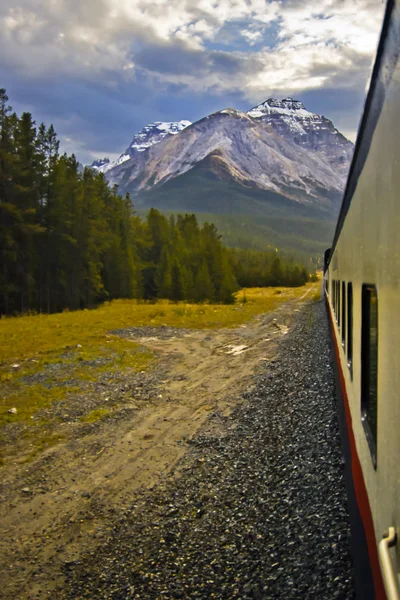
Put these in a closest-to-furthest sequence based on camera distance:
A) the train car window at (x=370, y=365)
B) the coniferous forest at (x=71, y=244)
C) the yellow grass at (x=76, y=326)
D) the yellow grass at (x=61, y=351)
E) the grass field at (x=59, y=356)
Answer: the train car window at (x=370, y=365)
the grass field at (x=59, y=356)
the yellow grass at (x=61, y=351)
the yellow grass at (x=76, y=326)
the coniferous forest at (x=71, y=244)

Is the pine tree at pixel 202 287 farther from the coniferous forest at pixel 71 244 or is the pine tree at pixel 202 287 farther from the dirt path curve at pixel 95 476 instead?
the dirt path curve at pixel 95 476

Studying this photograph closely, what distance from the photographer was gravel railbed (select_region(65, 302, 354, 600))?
4.38 metres

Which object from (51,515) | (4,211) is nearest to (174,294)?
(4,211)

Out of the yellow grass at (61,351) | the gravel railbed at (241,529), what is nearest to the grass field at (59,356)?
the yellow grass at (61,351)

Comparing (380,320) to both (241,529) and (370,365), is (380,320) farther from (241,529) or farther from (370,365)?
(241,529)

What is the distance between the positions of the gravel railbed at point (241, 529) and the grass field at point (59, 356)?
3.46 metres

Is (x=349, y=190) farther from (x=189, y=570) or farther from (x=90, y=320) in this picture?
(x=90, y=320)

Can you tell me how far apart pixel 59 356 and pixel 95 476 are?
31.3ft

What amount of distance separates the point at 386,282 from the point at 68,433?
844cm

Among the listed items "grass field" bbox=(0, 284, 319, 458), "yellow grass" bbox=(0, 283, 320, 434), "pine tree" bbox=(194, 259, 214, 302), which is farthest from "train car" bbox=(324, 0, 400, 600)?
"pine tree" bbox=(194, 259, 214, 302)

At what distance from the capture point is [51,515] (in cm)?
618

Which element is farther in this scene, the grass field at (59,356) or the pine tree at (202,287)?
the pine tree at (202,287)

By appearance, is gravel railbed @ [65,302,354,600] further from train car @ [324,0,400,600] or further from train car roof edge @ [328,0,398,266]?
train car roof edge @ [328,0,398,266]

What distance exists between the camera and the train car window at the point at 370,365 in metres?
2.58
